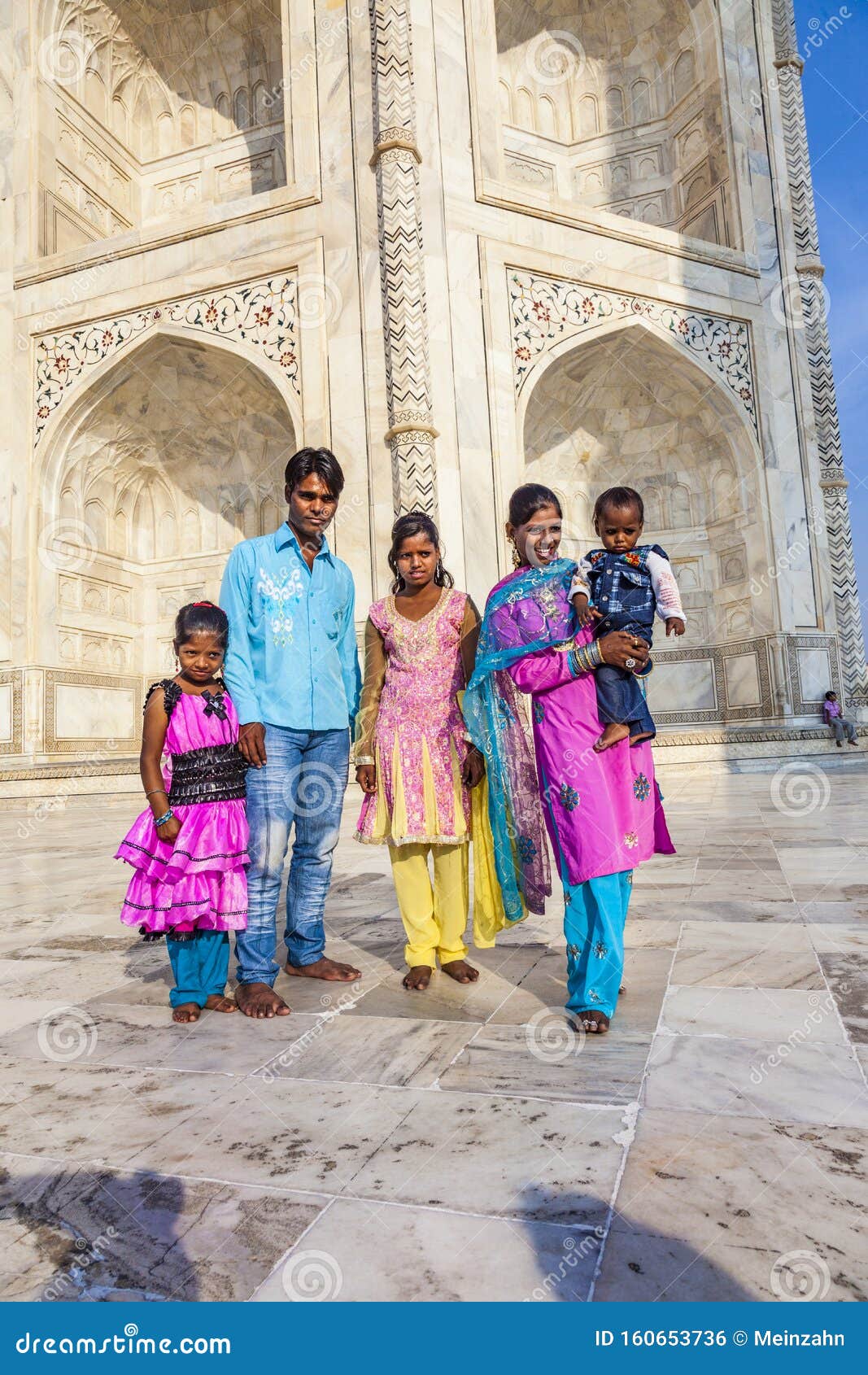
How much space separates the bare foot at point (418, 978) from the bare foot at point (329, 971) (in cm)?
18

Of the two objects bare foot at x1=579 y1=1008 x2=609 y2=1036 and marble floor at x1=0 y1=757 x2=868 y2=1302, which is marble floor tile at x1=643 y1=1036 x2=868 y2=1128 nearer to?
marble floor at x1=0 y1=757 x2=868 y2=1302

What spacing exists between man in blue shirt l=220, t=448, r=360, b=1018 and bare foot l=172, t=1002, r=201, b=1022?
0.12 meters

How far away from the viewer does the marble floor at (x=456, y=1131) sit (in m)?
1.02

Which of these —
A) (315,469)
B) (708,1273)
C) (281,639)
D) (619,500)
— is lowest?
(708,1273)

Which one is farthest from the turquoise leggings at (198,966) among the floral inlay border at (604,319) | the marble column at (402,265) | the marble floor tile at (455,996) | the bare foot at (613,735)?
the floral inlay border at (604,319)

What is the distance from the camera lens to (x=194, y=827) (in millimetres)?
2223

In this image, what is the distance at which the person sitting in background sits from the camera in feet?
33.0

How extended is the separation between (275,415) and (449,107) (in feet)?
13.2

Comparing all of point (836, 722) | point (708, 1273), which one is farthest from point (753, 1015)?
point (836, 722)

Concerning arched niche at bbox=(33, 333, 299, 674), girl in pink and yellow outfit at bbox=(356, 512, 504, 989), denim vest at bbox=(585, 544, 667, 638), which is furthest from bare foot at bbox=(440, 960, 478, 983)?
arched niche at bbox=(33, 333, 299, 674)

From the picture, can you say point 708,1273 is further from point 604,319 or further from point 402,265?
point 604,319

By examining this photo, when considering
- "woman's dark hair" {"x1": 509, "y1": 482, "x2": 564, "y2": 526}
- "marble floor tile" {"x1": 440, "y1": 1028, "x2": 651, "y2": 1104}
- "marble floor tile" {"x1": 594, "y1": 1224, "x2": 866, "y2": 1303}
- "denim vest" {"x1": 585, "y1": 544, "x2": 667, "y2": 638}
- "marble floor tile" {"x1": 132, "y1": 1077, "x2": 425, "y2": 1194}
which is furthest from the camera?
"woman's dark hair" {"x1": 509, "y1": 482, "x2": 564, "y2": 526}

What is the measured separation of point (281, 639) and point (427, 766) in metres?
0.56

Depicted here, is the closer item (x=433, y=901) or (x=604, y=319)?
(x=433, y=901)
